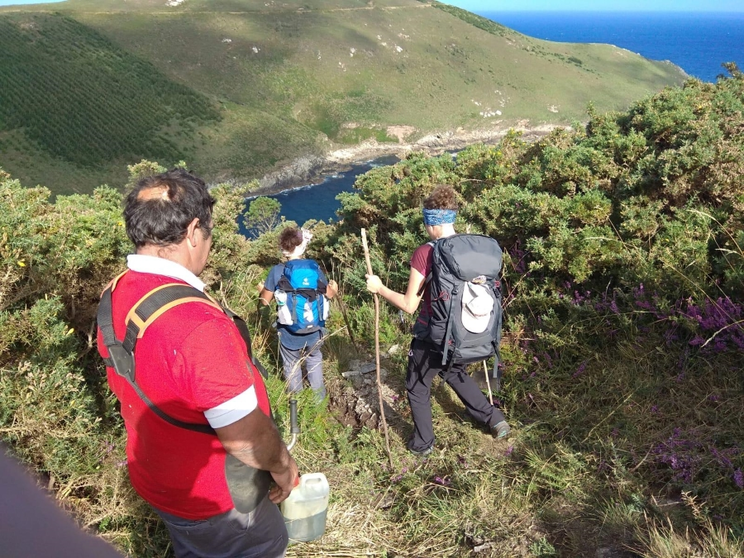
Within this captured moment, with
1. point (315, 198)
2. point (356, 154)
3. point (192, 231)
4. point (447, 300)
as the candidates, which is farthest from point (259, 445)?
point (356, 154)

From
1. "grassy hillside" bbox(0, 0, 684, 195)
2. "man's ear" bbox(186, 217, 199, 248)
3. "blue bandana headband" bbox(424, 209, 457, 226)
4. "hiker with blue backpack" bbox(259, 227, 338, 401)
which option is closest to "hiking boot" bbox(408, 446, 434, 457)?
"hiker with blue backpack" bbox(259, 227, 338, 401)

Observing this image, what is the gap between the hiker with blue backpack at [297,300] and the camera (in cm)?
373

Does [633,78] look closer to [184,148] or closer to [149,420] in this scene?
[184,148]

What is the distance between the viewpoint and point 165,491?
1.72m

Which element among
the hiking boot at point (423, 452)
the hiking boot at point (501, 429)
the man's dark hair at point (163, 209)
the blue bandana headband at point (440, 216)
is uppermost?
the man's dark hair at point (163, 209)

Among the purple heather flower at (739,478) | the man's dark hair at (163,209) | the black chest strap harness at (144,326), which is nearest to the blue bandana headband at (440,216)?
the man's dark hair at (163,209)

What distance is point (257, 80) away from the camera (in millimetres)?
89500

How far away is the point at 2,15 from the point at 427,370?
101m

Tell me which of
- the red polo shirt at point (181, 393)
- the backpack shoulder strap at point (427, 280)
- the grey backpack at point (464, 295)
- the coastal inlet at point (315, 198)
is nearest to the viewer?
the red polo shirt at point (181, 393)

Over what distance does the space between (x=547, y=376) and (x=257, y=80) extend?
96.3 metres

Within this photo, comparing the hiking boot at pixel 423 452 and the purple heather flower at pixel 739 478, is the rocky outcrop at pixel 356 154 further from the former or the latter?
the purple heather flower at pixel 739 478

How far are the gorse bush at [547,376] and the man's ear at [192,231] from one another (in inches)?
62.4

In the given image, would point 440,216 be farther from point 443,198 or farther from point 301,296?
point 301,296

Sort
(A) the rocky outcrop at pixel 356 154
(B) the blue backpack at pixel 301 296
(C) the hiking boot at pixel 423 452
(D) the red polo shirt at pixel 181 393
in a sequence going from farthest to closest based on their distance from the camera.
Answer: (A) the rocky outcrop at pixel 356 154, (B) the blue backpack at pixel 301 296, (C) the hiking boot at pixel 423 452, (D) the red polo shirt at pixel 181 393
